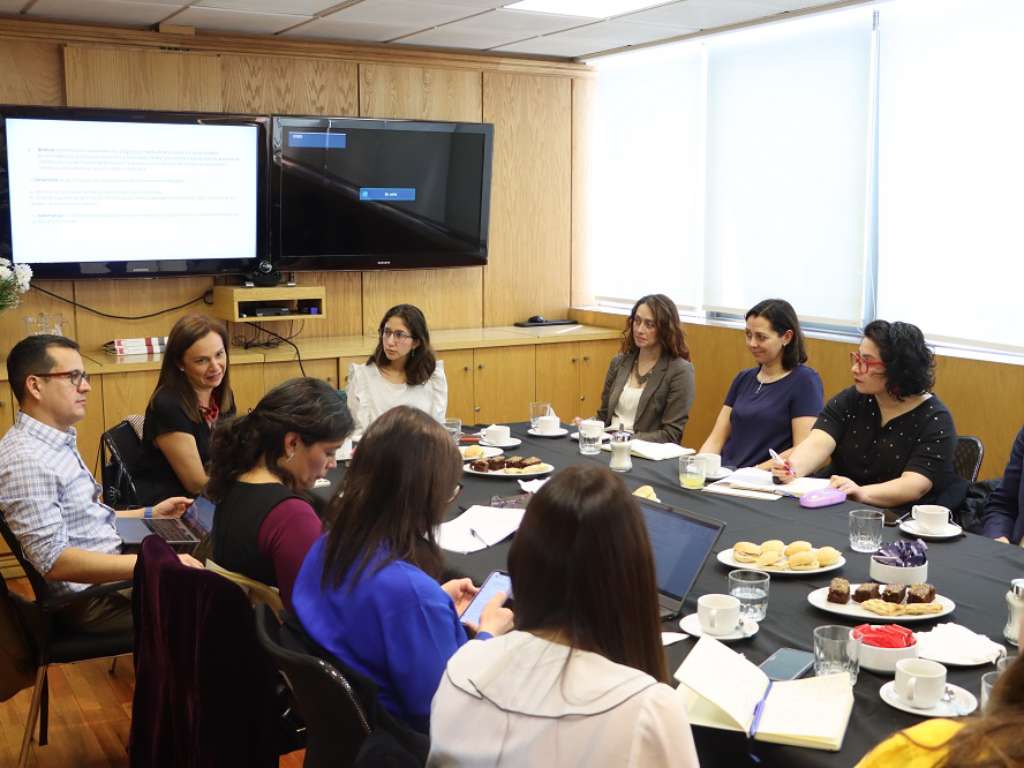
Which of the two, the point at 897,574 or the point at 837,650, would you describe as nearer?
the point at 837,650

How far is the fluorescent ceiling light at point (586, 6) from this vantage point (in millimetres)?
5345

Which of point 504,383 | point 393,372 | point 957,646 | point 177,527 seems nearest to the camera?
point 957,646

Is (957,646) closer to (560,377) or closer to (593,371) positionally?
(560,377)

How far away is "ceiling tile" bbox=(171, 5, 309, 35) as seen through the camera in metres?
5.35

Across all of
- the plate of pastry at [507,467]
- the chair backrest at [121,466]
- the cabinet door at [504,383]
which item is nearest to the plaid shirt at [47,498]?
the chair backrest at [121,466]

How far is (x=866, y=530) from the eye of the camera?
110 inches

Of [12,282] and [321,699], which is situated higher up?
[12,282]

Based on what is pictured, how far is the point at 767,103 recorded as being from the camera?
598cm

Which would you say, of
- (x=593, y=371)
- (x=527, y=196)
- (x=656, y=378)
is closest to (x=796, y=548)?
(x=656, y=378)

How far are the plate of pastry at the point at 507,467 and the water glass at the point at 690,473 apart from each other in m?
0.47

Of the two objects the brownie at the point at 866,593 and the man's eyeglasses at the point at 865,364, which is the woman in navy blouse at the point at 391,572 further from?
the man's eyeglasses at the point at 865,364

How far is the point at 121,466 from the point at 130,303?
7.30 ft

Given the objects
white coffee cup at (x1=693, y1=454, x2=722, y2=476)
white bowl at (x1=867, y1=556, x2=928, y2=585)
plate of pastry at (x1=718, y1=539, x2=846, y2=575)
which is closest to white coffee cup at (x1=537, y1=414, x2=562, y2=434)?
white coffee cup at (x1=693, y1=454, x2=722, y2=476)

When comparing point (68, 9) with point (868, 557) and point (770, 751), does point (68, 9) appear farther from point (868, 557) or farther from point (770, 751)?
point (770, 751)
